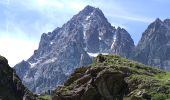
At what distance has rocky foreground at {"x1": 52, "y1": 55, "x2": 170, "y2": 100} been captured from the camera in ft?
234

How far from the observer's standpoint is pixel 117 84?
75.4m

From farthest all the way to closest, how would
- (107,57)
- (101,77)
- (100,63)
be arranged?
(107,57) → (100,63) → (101,77)

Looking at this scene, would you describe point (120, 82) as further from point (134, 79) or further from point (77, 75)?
point (77, 75)

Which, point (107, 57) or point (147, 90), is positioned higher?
point (107, 57)

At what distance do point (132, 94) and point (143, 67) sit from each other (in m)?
15.3

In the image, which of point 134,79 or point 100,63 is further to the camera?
point 100,63

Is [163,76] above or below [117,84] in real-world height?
above

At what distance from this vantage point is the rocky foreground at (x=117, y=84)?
2813 inches

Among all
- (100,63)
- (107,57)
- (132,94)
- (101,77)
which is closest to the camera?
(132,94)

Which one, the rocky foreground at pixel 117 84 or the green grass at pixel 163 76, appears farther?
the green grass at pixel 163 76

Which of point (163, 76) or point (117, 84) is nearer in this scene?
point (117, 84)

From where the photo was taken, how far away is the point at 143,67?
85562 mm

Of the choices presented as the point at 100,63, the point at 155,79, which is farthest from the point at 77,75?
the point at 155,79

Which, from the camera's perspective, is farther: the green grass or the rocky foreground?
the green grass
